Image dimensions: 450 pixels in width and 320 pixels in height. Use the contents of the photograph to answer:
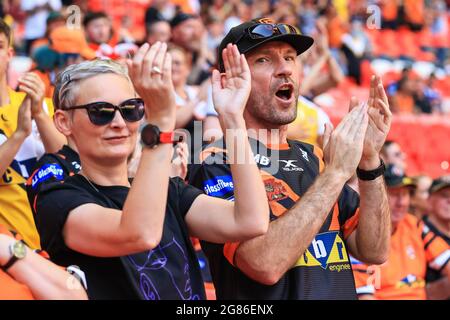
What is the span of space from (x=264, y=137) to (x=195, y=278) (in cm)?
87

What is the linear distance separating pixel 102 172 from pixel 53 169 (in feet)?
4.24

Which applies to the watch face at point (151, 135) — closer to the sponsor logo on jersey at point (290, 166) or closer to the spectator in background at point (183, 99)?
the sponsor logo on jersey at point (290, 166)

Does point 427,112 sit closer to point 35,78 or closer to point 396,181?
point 396,181

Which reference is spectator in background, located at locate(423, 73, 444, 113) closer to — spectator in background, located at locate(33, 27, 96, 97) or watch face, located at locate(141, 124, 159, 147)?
spectator in background, located at locate(33, 27, 96, 97)

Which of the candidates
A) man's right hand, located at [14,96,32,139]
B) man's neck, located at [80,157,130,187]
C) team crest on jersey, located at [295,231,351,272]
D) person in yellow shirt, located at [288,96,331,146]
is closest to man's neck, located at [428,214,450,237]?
person in yellow shirt, located at [288,96,331,146]

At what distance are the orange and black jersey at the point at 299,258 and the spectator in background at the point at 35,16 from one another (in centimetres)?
723

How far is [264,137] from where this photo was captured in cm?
384

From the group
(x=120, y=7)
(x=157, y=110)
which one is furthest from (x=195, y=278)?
(x=120, y=7)

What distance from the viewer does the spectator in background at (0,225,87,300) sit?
2734 mm

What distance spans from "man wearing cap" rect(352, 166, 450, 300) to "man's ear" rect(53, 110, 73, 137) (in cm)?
299

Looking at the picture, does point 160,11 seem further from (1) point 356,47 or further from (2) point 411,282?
(2) point 411,282

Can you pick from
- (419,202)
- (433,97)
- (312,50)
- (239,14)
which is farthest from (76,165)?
(433,97)

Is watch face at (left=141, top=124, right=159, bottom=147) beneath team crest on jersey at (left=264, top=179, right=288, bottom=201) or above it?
above

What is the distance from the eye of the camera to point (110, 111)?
10.0 ft
